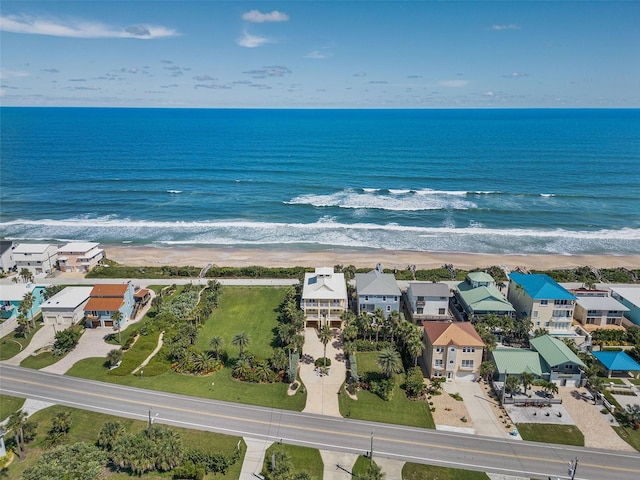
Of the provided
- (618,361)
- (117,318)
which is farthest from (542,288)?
(117,318)

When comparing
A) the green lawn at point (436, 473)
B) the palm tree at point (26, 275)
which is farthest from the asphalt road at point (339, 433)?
the palm tree at point (26, 275)

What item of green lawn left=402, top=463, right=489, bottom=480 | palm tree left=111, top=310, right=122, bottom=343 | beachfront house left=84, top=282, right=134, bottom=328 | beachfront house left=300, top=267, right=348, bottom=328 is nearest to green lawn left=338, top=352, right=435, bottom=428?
green lawn left=402, top=463, right=489, bottom=480

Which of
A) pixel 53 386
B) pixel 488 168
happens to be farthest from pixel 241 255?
pixel 488 168

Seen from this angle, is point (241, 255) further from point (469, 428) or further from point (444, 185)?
point (444, 185)

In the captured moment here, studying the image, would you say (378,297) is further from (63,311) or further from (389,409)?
(63,311)

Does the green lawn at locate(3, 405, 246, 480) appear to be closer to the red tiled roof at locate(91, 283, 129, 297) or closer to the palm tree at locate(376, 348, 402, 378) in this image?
the palm tree at locate(376, 348, 402, 378)
